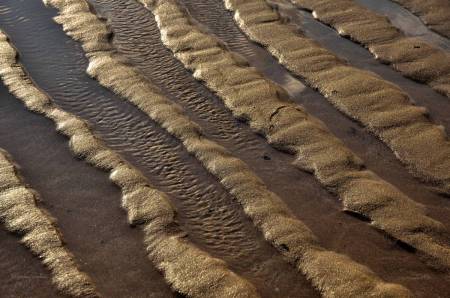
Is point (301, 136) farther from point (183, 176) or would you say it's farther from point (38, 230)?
point (38, 230)

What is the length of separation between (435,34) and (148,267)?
3.86 m

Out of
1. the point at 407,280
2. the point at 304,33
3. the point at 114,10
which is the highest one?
the point at 114,10

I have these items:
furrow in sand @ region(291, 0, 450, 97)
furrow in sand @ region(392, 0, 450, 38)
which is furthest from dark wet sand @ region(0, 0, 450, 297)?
furrow in sand @ region(392, 0, 450, 38)

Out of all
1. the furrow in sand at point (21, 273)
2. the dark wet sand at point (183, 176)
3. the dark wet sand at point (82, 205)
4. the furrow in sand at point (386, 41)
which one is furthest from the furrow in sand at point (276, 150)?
the furrow in sand at point (21, 273)

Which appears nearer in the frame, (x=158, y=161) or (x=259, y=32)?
(x=158, y=161)

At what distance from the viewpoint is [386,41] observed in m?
5.70

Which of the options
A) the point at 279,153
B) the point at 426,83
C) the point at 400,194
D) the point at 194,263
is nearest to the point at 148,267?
the point at 194,263

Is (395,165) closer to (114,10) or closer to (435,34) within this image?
(435,34)

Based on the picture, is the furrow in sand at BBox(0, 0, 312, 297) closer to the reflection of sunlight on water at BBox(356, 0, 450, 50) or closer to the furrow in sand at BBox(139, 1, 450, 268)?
the furrow in sand at BBox(139, 1, 450, 268)

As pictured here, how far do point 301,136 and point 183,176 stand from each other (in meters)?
0.96

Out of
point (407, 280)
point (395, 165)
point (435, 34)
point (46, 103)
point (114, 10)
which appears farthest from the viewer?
point (114, 10)

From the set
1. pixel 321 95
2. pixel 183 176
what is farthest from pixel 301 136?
pixel 183 176

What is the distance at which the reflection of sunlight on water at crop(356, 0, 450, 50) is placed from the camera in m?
5.74

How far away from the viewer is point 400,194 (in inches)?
156
